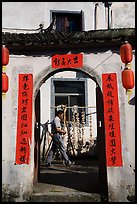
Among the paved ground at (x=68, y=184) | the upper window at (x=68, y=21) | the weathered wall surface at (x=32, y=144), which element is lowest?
the paved ground at (x=68, y=184)

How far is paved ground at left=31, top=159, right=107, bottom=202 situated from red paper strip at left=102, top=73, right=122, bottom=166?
3.14ft

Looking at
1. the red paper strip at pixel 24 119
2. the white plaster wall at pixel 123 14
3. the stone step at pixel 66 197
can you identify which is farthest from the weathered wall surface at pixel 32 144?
the white plaster wall at pixel 123 14

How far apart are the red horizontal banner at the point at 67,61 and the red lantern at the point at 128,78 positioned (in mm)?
1159

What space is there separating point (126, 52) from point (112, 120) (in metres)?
1.66

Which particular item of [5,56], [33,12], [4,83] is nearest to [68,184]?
[4,83]

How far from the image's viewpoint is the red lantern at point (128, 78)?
569 centimetres

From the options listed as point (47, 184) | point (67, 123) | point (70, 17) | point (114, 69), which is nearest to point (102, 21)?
point (70, 17)

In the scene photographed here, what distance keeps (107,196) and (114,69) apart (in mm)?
3065

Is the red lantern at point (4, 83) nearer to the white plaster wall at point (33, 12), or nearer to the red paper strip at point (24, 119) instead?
the red paper strip at point (24, 119)

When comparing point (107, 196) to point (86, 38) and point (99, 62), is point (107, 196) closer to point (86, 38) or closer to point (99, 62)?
point (99, 62)

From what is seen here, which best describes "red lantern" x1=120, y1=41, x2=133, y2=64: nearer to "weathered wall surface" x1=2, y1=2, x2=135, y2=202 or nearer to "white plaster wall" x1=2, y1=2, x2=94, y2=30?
"weathered wall surface" x1=2, y1=2, x2=135, y2=202

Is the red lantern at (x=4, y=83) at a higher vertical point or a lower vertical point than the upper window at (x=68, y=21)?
lower

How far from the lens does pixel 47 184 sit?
679cm

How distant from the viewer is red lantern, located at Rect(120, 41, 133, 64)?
18.5ft
